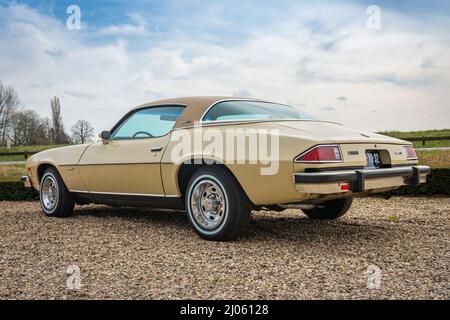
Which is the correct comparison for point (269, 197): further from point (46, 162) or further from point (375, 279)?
point (46, 162)

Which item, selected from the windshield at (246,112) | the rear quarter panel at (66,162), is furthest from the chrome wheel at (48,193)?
the windshield at (246,112)

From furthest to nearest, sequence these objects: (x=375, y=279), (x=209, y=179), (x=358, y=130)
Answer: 1. (x=358, y=130)
2. (x=209, y=179)
3. (x=375, y=279)

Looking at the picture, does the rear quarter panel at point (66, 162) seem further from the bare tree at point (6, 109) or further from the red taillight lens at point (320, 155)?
the bare tree at point (6, 109)

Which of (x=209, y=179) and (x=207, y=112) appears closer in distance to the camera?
(x=209, y=179)

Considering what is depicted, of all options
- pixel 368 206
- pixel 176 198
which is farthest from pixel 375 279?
pixel 368 206

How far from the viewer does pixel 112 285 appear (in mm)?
3340

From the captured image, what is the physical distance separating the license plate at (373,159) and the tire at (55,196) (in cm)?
405

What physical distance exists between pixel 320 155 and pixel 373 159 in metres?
0.78

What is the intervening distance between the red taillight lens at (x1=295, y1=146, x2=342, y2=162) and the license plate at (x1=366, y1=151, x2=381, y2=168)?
19.8 inches

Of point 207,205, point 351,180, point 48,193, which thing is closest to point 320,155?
point 351,180

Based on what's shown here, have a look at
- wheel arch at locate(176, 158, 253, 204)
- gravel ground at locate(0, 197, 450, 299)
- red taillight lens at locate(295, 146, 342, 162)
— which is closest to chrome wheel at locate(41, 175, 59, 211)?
gravel ground at locate(0, 197, 450, 299)

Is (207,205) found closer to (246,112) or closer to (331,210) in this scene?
(246,112)

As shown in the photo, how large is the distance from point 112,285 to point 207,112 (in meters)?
2.07
